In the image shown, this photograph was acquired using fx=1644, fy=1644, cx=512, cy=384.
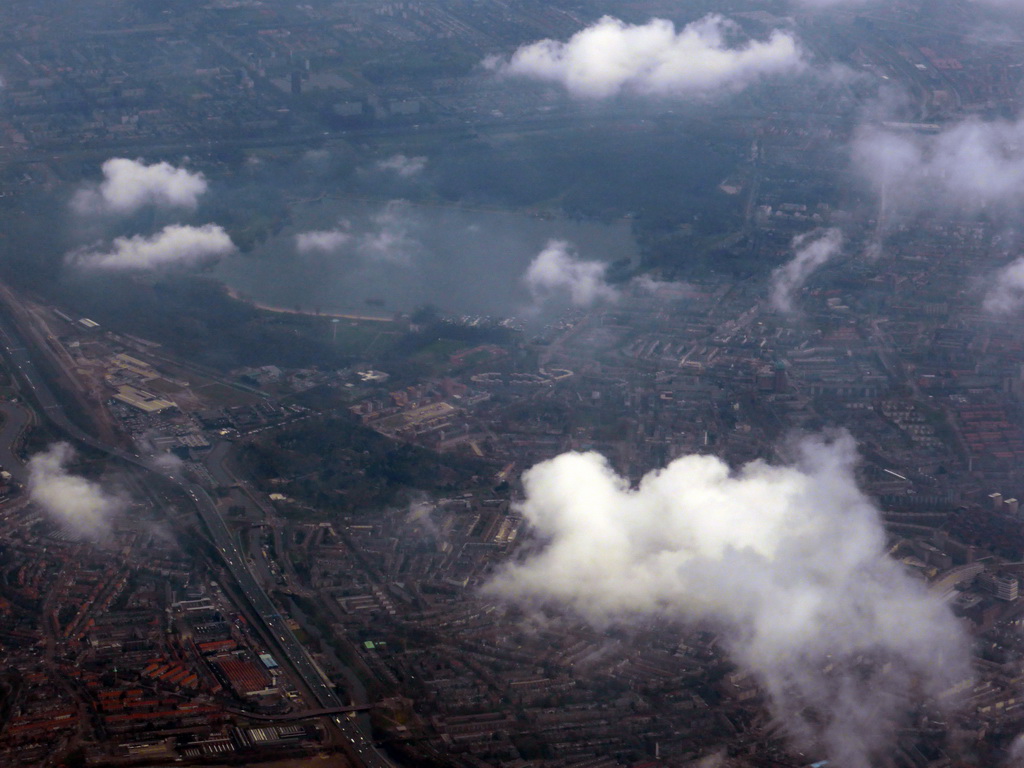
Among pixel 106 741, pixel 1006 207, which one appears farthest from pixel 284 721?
pixel 1006 207

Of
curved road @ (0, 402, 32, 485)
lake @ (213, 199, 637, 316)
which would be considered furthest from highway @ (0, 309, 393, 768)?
lake @ (213, 199, 637, 316)

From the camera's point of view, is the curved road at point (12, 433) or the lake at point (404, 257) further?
the lake at point (404, 257)

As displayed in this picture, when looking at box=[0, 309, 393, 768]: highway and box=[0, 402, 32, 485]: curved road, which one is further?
box=[0, 402, 32, 485]: curved road

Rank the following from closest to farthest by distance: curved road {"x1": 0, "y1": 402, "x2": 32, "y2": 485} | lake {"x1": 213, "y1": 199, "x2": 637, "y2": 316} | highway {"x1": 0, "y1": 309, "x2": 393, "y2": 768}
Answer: highway {"x1": 0, "y1": 309, "x2": 393, "y2": 768} < curved road {"x1": 0, "y1": 402, "x2": 32, "y2": 485} < lake {"x1": 213, "y1": 199, "x2": 637, "y2": 316}

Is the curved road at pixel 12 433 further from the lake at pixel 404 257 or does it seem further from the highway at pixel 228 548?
the lake at pixel 404 257

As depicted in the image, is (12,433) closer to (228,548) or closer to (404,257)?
(228,548)

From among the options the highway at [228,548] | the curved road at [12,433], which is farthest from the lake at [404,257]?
the curved road at [12,433]

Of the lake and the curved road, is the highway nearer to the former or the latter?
the curved road

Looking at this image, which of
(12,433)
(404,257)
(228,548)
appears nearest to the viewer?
(228,548)

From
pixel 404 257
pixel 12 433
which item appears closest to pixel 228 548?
pixel 12 433
